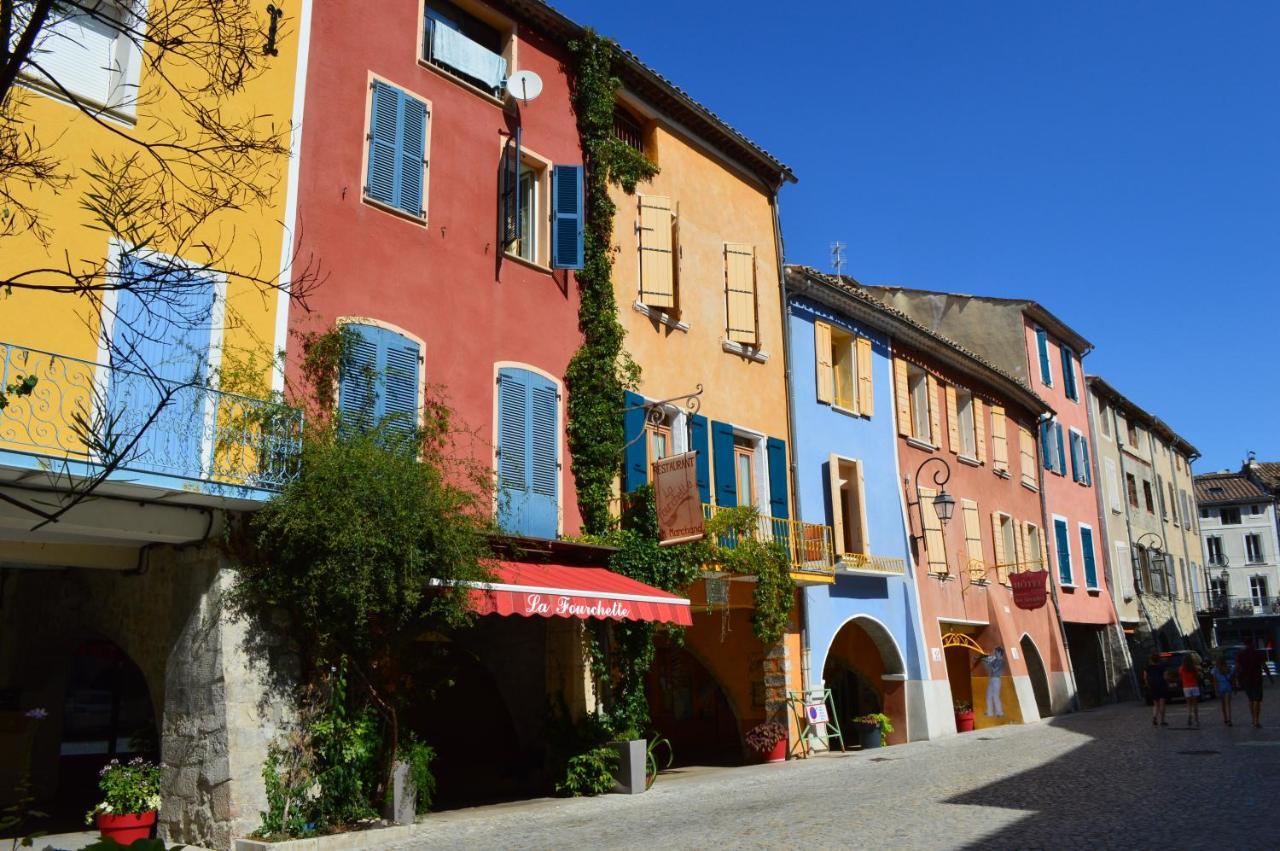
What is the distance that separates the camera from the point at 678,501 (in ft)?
46.7

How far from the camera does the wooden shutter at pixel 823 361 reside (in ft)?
65.8

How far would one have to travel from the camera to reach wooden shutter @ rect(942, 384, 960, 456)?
24516 millimetres

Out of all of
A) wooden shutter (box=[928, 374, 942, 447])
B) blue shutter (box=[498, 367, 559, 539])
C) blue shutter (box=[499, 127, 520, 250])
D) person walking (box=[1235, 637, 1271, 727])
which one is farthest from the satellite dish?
person walking (box=[1235, 637, 1271, 727])

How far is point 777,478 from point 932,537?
5.78m

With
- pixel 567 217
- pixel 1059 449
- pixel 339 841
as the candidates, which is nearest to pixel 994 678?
pixel 1059 449

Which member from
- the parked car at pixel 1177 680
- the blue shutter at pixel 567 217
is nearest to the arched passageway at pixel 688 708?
the blue shutter at pixel 567 217

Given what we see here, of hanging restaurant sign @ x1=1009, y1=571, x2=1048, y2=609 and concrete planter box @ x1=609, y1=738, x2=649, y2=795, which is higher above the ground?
hanging restaurant sign @ x1=1009, y1=571, x2=1048, y2=609

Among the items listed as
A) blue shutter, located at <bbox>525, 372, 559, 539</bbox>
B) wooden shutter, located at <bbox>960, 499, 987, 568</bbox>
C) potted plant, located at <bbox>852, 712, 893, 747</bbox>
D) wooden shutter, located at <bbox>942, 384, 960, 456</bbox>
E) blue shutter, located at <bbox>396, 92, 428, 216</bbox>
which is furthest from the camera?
wooden shutter, located at <bbox>942, 384, 960, 456</bbox>

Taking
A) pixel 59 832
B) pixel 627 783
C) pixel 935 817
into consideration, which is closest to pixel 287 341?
pixel 59 832

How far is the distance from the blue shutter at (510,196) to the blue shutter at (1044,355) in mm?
21574

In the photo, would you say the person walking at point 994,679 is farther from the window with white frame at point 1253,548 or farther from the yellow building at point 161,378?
the window with white frame at point 1253,548

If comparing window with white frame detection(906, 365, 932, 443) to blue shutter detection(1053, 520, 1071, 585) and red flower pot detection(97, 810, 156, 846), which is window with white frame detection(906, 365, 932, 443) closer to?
blue shutter detection(1053, 520, 1071, 585)

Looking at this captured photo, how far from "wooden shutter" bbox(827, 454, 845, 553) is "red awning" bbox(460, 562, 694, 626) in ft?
21.9

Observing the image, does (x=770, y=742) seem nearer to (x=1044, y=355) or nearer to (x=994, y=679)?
(x=994, y=679)
